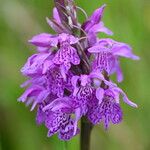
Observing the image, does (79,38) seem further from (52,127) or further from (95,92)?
(52,127)

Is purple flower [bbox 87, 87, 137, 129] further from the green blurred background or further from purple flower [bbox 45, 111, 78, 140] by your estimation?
the green blurred background

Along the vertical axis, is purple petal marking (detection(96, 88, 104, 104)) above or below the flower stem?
above

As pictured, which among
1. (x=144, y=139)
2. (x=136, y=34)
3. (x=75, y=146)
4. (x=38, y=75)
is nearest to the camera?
(x=38, y=75)

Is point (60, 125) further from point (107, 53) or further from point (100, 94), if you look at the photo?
point (107, 53)

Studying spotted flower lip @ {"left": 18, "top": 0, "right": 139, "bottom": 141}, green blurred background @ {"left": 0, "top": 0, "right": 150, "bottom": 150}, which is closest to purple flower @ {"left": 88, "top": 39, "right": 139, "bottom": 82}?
spotted flower lip @ {"left": 18, "top": 0, "right": 139, "bottom": 141}

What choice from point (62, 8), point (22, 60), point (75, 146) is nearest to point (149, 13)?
point (22, 60)

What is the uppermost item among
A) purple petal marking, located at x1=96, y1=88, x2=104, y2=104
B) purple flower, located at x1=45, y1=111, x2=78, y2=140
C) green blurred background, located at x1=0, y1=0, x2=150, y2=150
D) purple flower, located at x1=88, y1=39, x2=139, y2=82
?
purple flower, located at x1=88, y1=39, x2=139, y2=82

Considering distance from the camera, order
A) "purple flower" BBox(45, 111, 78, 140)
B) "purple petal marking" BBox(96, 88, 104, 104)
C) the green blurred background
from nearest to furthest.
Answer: "purple petal marking" BBox(96, 88, 104, 104) → "purple flower" BBox(45, 111, 78, 140) → the green blurred background
